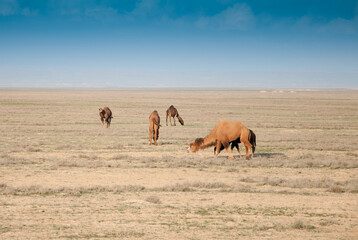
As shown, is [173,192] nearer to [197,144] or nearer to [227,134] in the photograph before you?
[227,134]

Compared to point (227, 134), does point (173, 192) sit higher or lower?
lower

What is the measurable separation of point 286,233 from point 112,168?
29.3ft

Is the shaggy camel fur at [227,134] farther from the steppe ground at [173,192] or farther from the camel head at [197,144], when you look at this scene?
the steppe ground at [173,192]

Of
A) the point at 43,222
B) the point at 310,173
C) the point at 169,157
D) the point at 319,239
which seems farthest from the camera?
the point at 169,157

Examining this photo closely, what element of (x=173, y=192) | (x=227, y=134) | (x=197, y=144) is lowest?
(x=173, y=192)

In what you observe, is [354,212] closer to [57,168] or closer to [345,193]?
[345,193]

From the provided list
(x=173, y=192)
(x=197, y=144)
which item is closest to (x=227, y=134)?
(x=197, y=144)

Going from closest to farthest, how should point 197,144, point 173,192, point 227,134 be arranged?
point 173,192 < point 227,134 < point 197,144

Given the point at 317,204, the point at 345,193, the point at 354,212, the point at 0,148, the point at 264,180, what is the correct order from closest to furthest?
the point at 354,212 → the point at 317,204 → the point at 345,193 → the point at 264,180 → the point at 0,148

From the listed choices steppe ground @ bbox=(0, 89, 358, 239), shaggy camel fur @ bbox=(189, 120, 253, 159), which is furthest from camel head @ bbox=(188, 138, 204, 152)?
steppe ground @ bbox=(0, 89, 358, 239)

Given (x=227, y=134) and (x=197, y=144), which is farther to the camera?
(x=197, y=144)

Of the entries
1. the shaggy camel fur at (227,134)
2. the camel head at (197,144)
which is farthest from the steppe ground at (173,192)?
the shaggy camel fur at (227,134)

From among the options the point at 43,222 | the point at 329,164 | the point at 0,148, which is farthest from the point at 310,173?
the point at 0,148

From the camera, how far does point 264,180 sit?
13.8 metres
